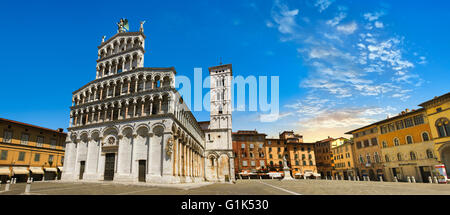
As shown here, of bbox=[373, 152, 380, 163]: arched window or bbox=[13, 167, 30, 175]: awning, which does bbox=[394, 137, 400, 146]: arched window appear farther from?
bbox=[13, 167, 30, 175]: awning

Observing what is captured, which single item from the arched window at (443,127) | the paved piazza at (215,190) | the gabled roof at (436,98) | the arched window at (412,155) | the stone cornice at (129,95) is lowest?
the paved piazza at (215,190)

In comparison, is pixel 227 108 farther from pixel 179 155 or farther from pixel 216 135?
pixel 179 155

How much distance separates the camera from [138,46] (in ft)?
109

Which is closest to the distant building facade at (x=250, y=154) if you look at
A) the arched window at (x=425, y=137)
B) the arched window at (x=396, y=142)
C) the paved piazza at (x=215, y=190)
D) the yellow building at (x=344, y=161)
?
the yellow building at (x=344, y=161)

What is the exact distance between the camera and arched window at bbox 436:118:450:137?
107 ft

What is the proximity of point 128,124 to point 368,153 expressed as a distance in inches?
1941

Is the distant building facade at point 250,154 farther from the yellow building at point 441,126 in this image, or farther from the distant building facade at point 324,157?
the yellow building at point 441,126

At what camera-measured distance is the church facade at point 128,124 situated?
27578 millimetres

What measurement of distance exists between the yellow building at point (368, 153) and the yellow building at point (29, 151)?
203 ft

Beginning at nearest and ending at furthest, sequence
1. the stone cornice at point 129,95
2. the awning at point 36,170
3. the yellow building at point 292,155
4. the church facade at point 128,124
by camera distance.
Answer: the church facade at point 128,124
the stone cornice at point 129,95
the awning at point 36,170
the yellow building at point 292,155

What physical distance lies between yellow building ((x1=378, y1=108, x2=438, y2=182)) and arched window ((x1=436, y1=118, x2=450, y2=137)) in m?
1.90

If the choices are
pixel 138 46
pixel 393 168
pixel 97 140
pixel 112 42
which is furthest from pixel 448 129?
pixel 112 42
